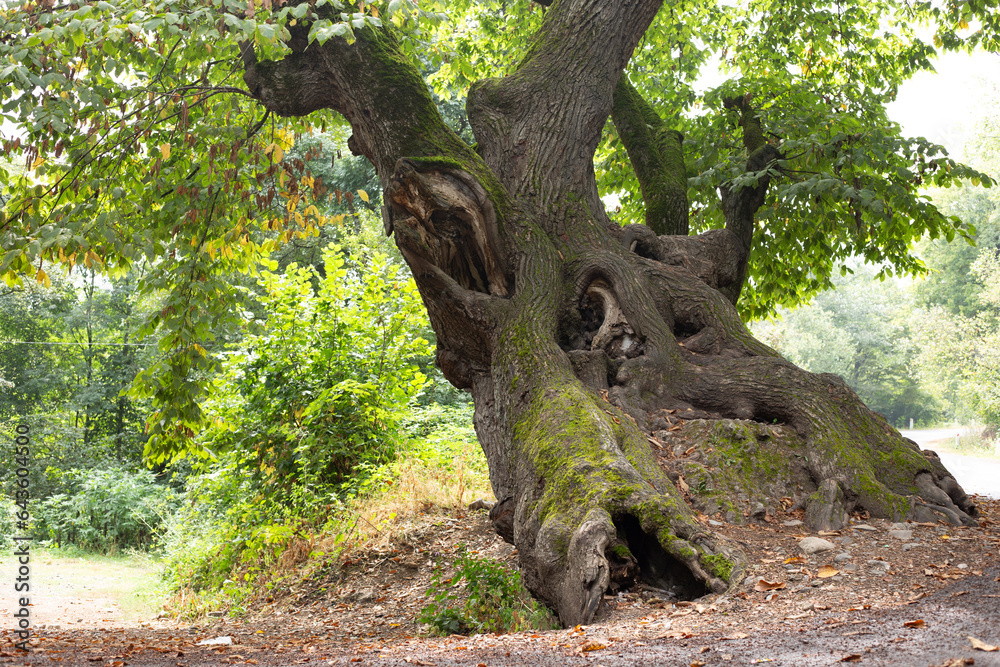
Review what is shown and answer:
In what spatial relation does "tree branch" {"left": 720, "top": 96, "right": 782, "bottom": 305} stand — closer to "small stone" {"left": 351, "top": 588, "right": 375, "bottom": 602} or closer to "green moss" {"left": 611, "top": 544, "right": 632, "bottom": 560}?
"green moss" {"left": 611, "top": 544, "right": 632, "bottom": 560}

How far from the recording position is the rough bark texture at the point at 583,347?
150 inches

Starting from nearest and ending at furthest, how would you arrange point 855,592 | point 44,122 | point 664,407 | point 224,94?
point 855,592, point 44,122, point 664,407, point 224,94

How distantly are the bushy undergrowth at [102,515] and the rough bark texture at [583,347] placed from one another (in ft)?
50.2

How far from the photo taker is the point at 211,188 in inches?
251

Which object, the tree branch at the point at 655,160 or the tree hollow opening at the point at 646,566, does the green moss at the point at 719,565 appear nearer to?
the tree hollow opening at the point at 646,566

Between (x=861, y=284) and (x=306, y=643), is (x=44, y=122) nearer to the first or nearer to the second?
(x=306, y=643)

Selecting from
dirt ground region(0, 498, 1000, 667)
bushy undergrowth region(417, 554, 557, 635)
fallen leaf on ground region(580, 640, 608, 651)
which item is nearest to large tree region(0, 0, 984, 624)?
dirt ground region(0, 498, 1000, 667)

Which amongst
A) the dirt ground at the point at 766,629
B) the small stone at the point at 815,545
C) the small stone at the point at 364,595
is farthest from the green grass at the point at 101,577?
the small stone at the point at 815,545

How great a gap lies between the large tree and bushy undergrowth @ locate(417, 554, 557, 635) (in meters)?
0.47

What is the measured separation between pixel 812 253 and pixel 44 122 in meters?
9.12

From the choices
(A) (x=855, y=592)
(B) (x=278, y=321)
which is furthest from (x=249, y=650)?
(B) (x=278, y=321)

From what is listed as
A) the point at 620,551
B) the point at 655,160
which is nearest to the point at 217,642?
the point at 620,551

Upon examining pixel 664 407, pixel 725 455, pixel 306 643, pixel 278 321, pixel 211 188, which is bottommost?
pixel 306 643

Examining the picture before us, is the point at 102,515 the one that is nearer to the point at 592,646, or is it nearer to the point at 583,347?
the point at 583,347
